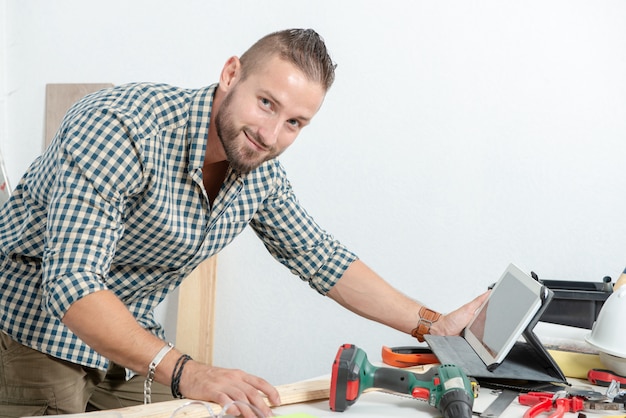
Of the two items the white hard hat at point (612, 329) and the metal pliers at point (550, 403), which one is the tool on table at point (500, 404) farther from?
Result: the white hard hat at point (612, 329)

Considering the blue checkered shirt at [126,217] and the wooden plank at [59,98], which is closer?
the blue checkered shirt at [126,217]

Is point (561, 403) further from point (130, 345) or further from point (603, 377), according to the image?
point (130, 345)

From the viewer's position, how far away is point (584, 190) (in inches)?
88.4

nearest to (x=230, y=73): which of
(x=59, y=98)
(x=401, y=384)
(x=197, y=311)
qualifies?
(x=401, y=384)

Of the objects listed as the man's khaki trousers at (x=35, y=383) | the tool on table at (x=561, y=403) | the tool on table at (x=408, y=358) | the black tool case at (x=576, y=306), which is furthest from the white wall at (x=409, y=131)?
the man's khaki trousers at (x=35, y=383)

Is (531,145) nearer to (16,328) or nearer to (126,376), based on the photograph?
(126,376)

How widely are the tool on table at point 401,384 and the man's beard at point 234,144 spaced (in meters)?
0.45

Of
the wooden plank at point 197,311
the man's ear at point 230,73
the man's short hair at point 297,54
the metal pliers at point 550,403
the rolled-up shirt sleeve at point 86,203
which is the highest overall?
the man's short hair at point 297,54

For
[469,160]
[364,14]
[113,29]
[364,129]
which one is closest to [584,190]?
[469,160]

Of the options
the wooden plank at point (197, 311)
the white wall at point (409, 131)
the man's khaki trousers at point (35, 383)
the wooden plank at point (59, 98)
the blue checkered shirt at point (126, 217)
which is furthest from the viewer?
the wooden plank at point (59, 98)

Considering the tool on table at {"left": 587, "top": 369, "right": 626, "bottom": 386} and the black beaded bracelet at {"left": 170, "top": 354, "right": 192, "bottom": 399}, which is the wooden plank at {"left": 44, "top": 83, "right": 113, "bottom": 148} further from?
the tool on table at {"left": 587, "top": 369, "right": 626, "bottom": 386}

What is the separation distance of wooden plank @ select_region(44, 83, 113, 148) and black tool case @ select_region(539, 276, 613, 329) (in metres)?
1.98

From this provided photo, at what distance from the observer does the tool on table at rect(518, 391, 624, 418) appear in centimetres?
116

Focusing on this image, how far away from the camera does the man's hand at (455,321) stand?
1.56m
